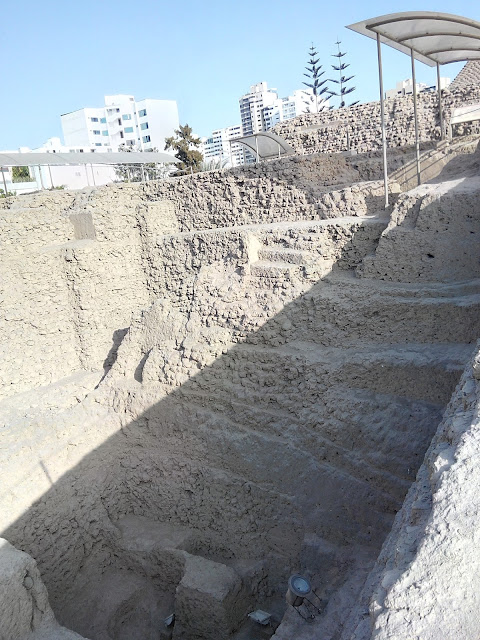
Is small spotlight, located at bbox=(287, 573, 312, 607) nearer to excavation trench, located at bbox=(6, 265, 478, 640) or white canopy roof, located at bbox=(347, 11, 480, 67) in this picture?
excavation trench, located at bbox=(6, 265, 478, 640)

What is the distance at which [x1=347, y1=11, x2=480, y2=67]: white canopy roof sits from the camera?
22.4 ft

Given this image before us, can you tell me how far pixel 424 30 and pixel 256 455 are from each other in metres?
6.33

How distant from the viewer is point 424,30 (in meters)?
7.44

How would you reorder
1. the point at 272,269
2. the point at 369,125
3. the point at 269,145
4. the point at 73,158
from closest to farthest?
the point at 272,269 → the point at 369,125 → the point at 269,145 → the point at 73,158

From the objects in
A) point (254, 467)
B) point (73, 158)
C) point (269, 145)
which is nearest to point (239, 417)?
point (254, 467)

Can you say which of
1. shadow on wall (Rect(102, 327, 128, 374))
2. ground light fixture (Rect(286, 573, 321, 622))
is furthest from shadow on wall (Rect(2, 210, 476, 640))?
shadow on wall (Rect(102, 327, 128, 374))

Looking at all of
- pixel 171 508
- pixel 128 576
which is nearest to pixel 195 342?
pixel 171 508

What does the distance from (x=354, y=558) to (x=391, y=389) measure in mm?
1846

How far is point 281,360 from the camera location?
21.5 ft

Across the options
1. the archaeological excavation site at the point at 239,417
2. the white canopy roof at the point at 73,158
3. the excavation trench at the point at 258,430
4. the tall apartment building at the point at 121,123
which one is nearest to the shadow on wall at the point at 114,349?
the archaeological excavation site at the point at 239,417

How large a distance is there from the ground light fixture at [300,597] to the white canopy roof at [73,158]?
43.3 feet

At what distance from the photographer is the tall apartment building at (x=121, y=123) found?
46.7m

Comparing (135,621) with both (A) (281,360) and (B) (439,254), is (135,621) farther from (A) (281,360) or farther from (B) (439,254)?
(B) (439,254)

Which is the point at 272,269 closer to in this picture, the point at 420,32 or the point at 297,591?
the point at 420,32
